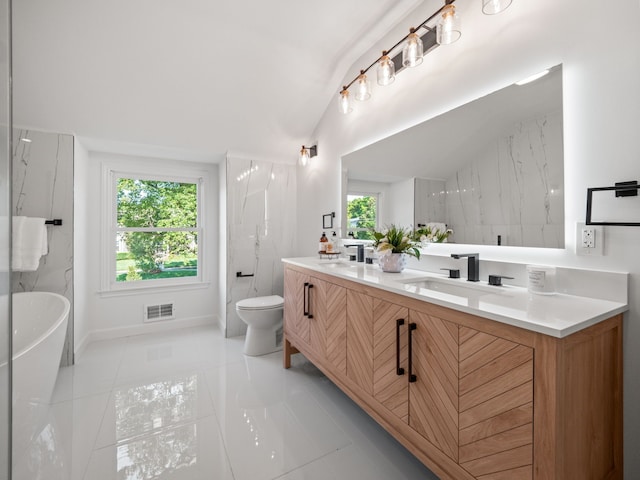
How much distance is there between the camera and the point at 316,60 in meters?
2.60

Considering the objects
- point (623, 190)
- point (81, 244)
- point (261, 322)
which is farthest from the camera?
point (81, 244)

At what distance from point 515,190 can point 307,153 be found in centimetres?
218

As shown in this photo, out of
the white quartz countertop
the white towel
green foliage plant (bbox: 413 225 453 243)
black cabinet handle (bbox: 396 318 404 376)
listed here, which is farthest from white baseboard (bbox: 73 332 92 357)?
green foliage plant (bbox: 413 225 453 243)

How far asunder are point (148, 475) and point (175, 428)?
34cm

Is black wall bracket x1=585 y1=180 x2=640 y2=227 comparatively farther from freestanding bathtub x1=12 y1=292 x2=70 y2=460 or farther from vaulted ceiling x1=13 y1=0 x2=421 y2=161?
freestanding bathtub x1=12 y1=292 x2=70 y2=460

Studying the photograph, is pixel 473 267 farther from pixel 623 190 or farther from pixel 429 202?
pixel 623 190

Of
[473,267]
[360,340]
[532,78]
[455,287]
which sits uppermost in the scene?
[532,78]

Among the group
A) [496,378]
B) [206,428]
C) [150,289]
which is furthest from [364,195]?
[150,289]

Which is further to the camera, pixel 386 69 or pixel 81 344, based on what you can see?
pixel 81 344

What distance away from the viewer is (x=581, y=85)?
1.22 metres

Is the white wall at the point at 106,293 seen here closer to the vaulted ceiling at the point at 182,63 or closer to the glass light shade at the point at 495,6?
the vaulted ceiling at the point at 182,63

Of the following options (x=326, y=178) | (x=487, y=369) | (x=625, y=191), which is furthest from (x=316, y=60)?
(x=487, y=369)

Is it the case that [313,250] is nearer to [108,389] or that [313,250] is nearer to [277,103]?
[277,103]

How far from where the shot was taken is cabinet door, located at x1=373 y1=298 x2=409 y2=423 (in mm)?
1325
